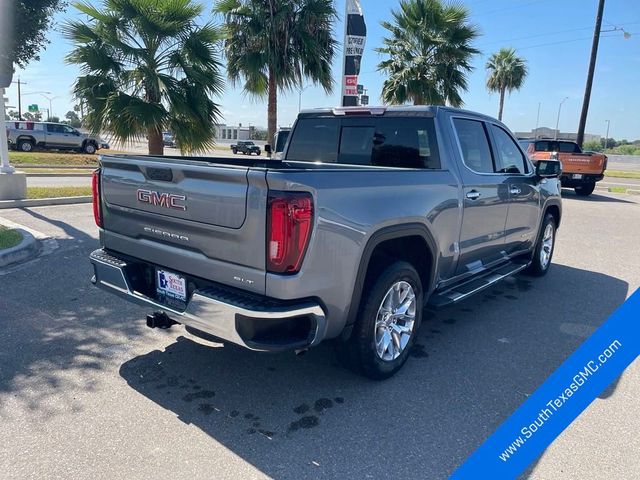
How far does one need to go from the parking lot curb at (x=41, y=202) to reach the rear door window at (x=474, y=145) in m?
9.16

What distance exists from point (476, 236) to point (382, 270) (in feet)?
4.69

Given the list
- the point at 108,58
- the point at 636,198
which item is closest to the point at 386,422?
the point at 108,58

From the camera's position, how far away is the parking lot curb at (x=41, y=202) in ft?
33.0

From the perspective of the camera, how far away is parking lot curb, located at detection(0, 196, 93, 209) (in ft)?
33.0

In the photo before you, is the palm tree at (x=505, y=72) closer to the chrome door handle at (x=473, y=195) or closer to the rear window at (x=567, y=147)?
the rear window at (x=567, y=147)

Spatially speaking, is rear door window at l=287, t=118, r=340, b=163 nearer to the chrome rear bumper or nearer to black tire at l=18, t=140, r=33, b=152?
the chrome rear bumper

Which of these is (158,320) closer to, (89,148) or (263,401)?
(263,401)

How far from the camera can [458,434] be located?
300cm

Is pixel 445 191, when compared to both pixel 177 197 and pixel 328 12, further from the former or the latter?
pixel 328 12

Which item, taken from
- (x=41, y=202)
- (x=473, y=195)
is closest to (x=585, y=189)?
(x=473, y=195)

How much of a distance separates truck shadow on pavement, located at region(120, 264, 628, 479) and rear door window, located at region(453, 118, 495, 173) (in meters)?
1.52

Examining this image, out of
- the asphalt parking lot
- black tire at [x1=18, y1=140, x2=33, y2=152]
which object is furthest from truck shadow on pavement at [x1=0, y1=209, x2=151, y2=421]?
black tire at [x1=18, y1=140, x2=33, y2=152]

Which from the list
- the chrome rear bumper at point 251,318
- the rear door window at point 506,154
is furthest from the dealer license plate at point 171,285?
the rear door window at point 506,154

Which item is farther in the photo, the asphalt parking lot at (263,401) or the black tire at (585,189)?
the black tire at (585,189)
